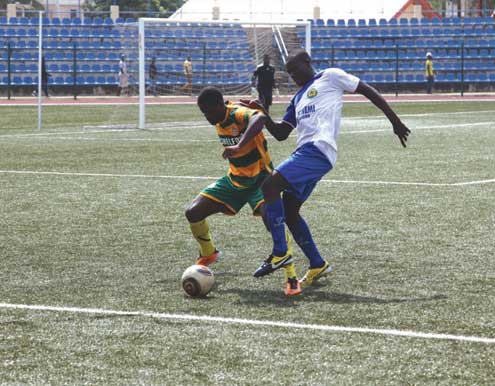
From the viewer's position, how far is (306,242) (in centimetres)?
720

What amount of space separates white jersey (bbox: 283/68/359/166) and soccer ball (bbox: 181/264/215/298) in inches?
44.5

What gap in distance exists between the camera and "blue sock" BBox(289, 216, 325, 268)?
714 cm

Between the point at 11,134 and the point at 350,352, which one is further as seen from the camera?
the point at 11,134

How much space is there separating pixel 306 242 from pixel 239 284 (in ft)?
1.83

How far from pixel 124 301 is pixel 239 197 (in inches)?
51.3

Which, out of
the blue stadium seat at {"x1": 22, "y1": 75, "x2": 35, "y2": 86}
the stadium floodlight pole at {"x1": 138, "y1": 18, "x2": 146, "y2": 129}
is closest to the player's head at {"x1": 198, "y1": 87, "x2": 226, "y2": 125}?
the stadium floodlight pole at {"x1": 138, "y1": 18, "x2": 146, "y2": 129}

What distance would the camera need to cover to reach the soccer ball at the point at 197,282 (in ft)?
21.5

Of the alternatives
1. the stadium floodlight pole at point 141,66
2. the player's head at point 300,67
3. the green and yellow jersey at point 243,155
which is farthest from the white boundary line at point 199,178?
the stadium floodlight pole at point 141,66

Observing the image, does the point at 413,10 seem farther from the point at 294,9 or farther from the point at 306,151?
the point at 306,151

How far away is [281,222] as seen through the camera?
688cm

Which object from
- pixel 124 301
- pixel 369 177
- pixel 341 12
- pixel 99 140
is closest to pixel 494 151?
pixel 369 177

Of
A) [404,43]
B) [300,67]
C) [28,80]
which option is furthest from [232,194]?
[404,43]

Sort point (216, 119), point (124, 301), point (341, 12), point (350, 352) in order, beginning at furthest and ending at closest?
point (341, 12)
point (216, 119)
point (124, 301)
point (350, 352)

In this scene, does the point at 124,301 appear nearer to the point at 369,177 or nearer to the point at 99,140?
the point at 369,177
